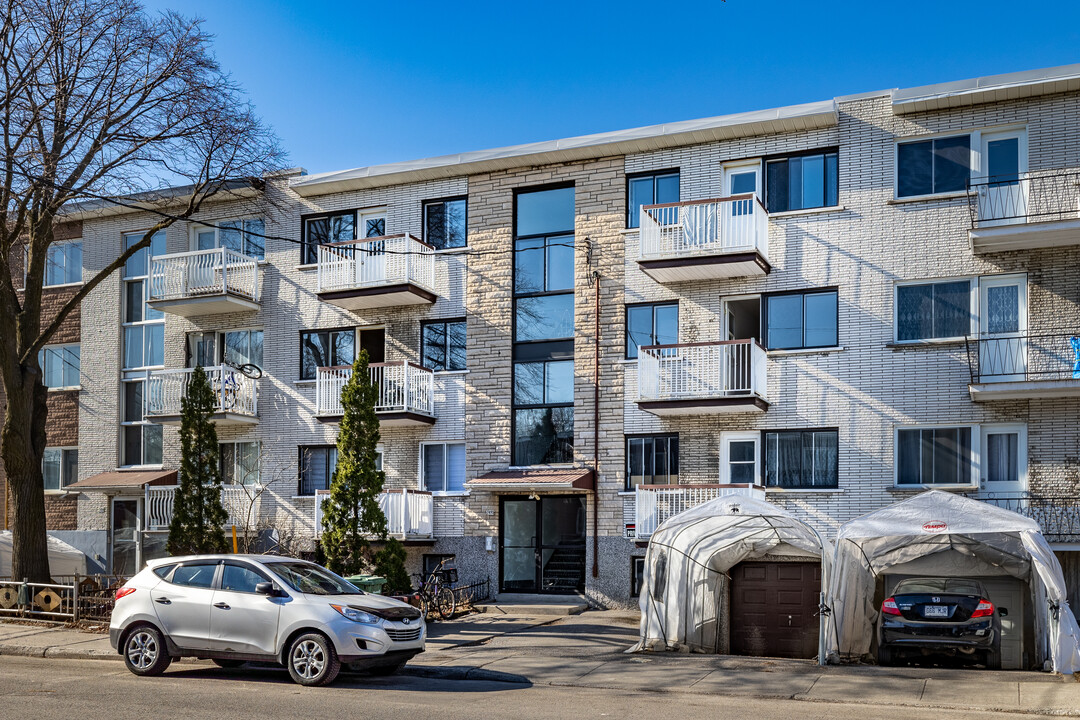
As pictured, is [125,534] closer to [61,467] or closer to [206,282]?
[61,467]

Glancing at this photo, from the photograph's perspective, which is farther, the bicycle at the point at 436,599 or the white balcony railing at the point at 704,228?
the white balcony railing at the point at 704,228

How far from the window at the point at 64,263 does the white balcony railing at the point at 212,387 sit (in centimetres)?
526

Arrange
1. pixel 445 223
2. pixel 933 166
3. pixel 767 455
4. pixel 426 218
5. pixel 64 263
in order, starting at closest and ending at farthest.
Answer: pixel 933 166 < pixel 767 455 < pixel 445 223 < pixel 426 218 < pixel 64 263

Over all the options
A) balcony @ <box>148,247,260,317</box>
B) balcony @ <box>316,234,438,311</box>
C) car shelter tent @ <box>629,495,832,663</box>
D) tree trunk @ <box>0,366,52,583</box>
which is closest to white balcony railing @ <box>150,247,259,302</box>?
balcony @ <box>148,247,260,317</box>

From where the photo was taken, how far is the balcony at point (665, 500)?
20.5 m

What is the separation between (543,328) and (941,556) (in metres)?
9.84

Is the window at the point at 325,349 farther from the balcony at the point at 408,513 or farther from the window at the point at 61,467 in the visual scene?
the window at the point at 61,467

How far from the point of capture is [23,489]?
20688mm

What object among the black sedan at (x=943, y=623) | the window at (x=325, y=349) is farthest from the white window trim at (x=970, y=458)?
the window at (x=325, y=349)

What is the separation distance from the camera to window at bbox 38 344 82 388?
29125 mm

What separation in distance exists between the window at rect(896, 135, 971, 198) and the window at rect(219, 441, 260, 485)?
53.0 feet

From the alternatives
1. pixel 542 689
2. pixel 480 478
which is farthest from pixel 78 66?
pixel 542 689

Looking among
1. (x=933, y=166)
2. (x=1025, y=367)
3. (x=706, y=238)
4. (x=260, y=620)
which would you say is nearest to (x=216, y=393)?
(x=706, y=238)

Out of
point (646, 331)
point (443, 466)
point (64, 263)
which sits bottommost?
point (443, 466)
